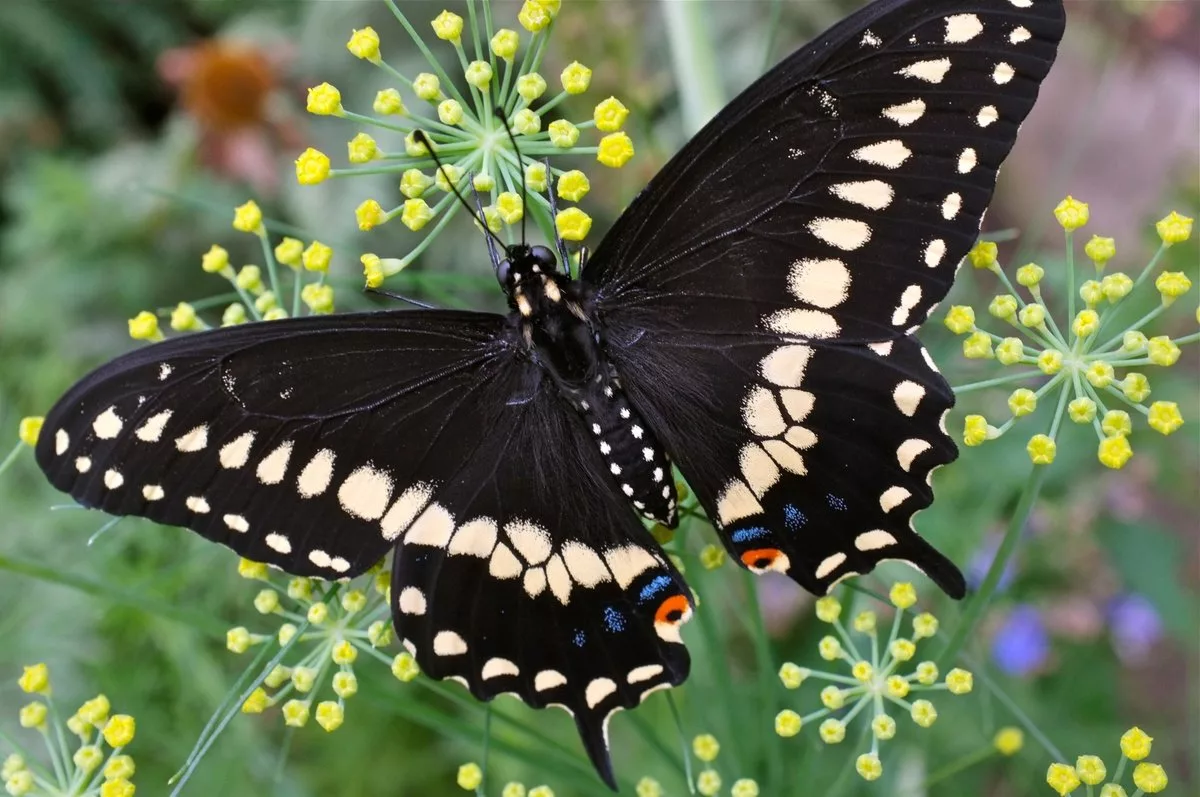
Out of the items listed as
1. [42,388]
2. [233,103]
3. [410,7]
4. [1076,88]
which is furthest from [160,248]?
[1076,88]

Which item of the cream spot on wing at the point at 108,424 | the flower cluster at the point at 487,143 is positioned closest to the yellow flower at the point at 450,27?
the flower cluster at the point at 487,143

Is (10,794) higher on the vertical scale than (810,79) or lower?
lower

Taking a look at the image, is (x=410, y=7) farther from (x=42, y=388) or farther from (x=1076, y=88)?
(x=1076, y=88)

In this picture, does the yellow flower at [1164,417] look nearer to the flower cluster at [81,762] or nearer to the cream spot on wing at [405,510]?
the cream spot on wing at [405,510]

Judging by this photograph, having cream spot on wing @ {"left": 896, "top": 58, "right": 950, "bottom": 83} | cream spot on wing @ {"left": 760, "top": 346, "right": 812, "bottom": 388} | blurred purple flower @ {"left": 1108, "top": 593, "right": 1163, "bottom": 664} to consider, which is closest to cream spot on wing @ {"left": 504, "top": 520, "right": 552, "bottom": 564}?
cream spot on wing @ {"left": 760, "top": 346, "right": 812, "bottom": 388}

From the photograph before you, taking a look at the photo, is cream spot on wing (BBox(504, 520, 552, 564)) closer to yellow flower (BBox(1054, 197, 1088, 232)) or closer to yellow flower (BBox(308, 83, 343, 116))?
yellow flower (BBox(308, 83, 343, 116))

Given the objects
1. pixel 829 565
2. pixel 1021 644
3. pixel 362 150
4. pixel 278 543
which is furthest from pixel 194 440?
pixel 1021 644

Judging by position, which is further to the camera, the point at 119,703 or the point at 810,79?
the point at 119,703
